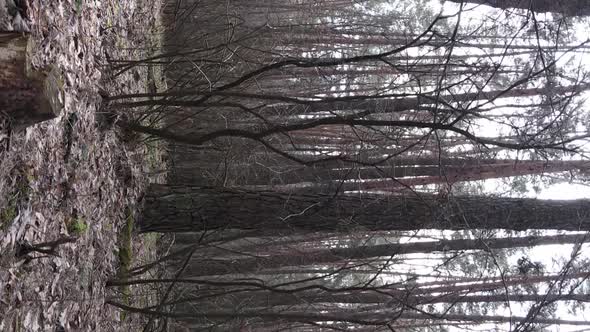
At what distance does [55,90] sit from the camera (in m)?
2.94

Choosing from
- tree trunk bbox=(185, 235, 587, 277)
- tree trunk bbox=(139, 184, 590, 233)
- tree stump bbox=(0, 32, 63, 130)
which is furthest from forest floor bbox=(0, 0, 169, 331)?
tree trunk bbox=(185, 235, 587, 277)

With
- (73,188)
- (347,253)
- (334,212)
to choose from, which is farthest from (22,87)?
(347,253)

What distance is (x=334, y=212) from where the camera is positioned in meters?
5.54

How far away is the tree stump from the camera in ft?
8.84

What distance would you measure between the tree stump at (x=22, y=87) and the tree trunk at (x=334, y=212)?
8.46 feet

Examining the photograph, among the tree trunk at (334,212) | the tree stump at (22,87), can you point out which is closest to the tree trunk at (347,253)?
the tree trunk at (334,212)

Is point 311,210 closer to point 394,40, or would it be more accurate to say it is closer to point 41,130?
point 41,130

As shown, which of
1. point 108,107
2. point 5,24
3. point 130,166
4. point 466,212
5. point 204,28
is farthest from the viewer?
point 204,28

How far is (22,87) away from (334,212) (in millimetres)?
3440

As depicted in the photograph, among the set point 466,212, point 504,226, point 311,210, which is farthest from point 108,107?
point 504,226

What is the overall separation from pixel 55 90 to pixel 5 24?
445 millimetres

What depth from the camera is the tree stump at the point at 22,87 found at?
2.69 m

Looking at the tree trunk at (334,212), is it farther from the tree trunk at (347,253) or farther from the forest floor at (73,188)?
the tree trunk at (347,253)

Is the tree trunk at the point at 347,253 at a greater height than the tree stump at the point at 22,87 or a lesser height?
lesser
